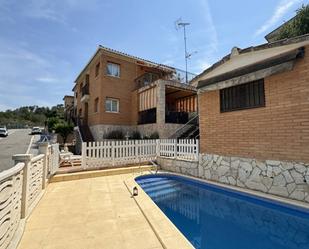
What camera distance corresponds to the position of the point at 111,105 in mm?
21297

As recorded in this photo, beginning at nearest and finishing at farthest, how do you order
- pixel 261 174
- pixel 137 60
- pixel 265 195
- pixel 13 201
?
pixel 13 201 → pixel 265 195 → pixel 261 174 → pixel 137 60

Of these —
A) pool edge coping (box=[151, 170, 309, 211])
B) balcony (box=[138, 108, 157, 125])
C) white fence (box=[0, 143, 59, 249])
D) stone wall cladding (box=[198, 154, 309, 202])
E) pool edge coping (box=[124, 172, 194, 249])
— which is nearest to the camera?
white fence (box=[0, 143, 59, 249])

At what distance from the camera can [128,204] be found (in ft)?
20.5

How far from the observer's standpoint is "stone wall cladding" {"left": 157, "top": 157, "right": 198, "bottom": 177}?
36.0 feet

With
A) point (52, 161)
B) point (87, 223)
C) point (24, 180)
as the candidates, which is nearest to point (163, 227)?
point (87, 223)

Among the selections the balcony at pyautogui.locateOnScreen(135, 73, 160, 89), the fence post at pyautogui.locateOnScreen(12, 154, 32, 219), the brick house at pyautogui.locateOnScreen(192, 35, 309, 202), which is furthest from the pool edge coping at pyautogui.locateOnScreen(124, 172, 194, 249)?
the balcony at pyautogui.locateOnScreen(135, 73, 160, 89)

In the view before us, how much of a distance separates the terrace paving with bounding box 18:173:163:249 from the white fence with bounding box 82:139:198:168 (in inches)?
141

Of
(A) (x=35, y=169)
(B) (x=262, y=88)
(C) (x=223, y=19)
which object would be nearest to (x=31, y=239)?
(A) (x=35, y=169)

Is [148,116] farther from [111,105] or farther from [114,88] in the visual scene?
[114,88]

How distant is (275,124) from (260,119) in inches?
24.9

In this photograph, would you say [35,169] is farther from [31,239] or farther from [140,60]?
[140,60]

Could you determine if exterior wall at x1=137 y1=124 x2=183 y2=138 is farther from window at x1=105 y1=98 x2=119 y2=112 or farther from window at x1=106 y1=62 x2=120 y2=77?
window at x1=106 y1=62 x2=120 y2=77

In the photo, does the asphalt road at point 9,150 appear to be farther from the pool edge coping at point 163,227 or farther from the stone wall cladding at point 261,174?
the stone wall cladding at point 261,174

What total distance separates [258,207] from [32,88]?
3542cm
